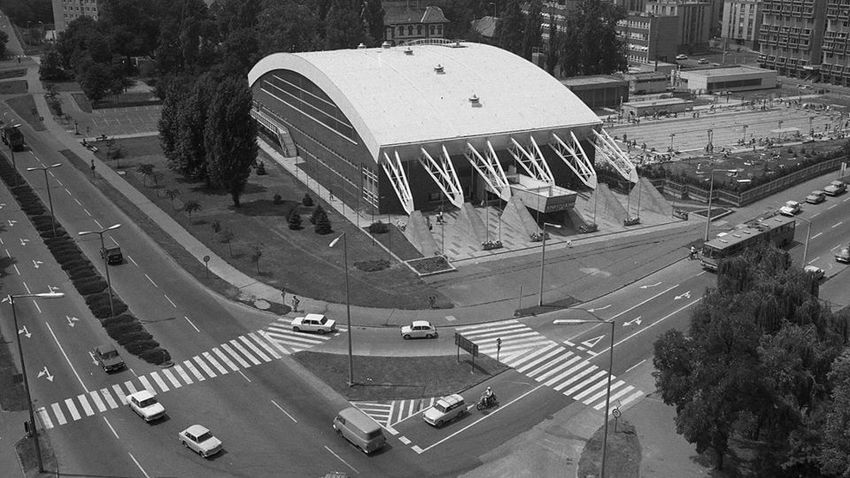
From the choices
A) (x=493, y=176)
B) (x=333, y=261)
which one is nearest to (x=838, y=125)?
(x=493, y=176)

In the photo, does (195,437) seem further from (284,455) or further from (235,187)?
(235,187)

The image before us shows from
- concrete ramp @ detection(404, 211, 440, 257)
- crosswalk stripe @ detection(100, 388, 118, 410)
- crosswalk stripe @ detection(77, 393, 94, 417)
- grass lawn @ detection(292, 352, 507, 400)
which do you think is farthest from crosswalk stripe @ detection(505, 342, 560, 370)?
crosswalk stripe @ detection(77, 393, 94, 417)

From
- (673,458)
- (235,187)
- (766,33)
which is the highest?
(766,33)

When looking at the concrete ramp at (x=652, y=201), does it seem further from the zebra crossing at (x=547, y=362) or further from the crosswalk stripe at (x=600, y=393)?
the crosswalk stripe at (x=600, y=393)

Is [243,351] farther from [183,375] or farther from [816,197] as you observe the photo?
[816,197]

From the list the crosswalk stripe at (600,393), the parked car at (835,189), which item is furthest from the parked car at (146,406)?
the parked car at (835,189)

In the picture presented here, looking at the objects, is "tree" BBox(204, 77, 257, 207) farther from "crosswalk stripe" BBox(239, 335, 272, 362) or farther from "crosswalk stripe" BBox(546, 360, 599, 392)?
"crosswalk stripe" BBox(546, 360, 599, 392)
